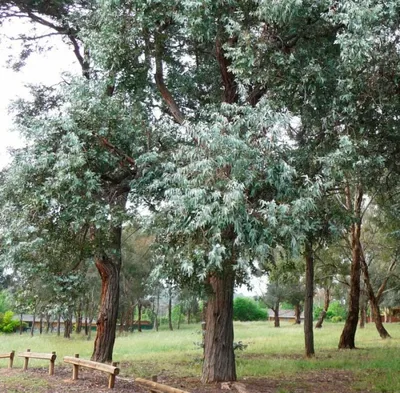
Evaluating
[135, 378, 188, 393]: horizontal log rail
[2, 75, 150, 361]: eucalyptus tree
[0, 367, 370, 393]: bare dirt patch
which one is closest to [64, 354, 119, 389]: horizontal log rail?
[0, 367, 370, 393]: bare dirt patch

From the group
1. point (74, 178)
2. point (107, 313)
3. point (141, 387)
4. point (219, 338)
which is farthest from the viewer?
point (107, 313)

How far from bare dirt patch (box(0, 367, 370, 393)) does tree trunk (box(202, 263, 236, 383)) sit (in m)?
0.30

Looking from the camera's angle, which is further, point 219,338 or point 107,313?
point 107,313

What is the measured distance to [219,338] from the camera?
10.5 m

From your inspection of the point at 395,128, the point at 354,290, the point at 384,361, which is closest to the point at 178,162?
the point at 395,128

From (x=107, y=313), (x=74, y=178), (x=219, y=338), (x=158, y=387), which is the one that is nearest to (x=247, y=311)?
(x=107, y=313)

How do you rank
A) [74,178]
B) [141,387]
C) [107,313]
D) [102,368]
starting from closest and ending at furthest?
[74,178]
[102,368]
[141,387]
[107,313]

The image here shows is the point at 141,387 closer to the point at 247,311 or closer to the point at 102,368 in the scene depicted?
the point at 102,368

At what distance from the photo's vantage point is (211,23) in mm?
9133

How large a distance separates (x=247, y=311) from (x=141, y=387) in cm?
5488

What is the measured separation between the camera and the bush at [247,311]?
61.5m

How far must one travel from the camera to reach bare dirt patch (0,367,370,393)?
31.3ft

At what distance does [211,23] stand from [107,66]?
2775mm

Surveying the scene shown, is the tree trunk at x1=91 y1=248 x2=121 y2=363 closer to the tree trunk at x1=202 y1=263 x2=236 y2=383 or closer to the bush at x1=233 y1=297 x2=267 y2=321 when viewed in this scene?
the tree trunk at x1=202 y1=263 x2=236 y2=383
